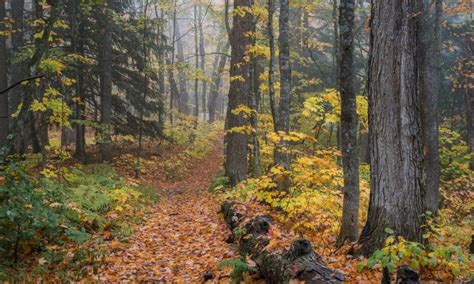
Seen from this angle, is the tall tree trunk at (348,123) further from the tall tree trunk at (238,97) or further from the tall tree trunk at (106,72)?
the tall tree trunk at (106,72)

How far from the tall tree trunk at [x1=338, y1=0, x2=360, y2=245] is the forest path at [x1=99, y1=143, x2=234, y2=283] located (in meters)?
2.07

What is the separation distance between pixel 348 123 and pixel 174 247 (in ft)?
13.6

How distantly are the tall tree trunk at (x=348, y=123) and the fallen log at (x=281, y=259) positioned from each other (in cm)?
130

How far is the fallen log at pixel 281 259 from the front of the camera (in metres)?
4.07

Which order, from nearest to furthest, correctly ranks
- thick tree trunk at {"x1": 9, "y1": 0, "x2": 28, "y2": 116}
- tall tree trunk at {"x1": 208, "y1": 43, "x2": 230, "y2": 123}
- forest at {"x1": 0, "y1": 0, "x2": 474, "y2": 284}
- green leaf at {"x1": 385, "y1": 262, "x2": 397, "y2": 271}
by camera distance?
green leaf at {"x1": 385, "y1": 262, "x2": 397, "y2": 271}
forest at {"x1": 0, "y1": 0, "x2": 474, "y2": 284}
thick tree trunk at {"x1": 9, "y1": 0, "x2": 28, "y2": 116}
tall tree trunk at {"x1": 208, "y1": 43, "x2": 230, "y2": 123}

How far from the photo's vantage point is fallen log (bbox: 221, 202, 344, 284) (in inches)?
160

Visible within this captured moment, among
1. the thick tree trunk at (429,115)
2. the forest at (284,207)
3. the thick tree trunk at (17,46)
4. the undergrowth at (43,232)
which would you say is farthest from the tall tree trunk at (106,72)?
the thick tree trunk at (429,115)

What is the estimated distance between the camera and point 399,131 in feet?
16.1

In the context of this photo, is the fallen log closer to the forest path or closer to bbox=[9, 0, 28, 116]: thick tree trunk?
the forest path

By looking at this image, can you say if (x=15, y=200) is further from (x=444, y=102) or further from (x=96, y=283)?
(x=444, y=102)

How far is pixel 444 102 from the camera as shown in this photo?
2148 cm

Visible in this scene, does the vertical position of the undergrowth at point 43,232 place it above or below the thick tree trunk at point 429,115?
below

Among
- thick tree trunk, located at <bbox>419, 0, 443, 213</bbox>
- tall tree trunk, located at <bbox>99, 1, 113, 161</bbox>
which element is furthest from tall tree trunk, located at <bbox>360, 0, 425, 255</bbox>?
tall tree trunk, located at <bbox>99, 1, 113, 161</bbox>

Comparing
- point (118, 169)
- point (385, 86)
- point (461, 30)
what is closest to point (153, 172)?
point (118, 169)
